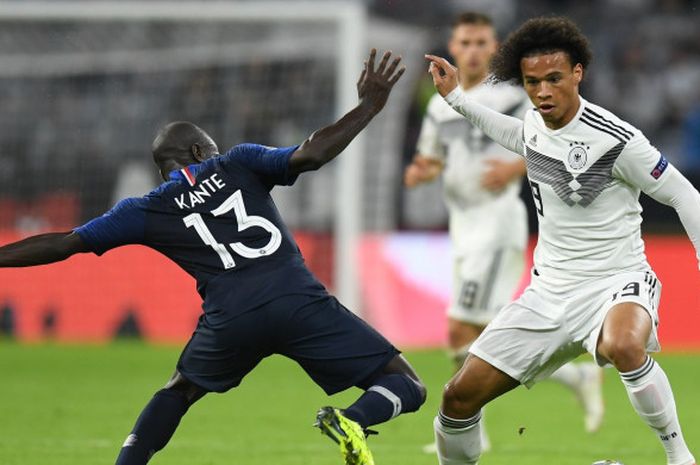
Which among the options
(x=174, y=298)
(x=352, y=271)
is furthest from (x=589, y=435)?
(x=174, y=298)

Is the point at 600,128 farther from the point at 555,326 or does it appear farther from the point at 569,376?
the point at 569,376

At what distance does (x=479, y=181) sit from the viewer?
8844 mm

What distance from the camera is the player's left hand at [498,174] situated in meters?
8.70

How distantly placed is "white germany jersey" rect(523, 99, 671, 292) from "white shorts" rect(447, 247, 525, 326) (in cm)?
271

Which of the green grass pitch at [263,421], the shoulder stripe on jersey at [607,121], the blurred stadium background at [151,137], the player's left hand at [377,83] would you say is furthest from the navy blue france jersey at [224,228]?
the blurred stadium background at [151,137]

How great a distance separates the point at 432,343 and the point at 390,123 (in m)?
3.17

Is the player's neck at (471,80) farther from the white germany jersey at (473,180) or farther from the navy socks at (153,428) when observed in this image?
the navy socks at (153,428)

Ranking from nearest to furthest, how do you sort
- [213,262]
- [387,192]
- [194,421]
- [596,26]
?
[213,262], [194,421], [387,192], [596,26]

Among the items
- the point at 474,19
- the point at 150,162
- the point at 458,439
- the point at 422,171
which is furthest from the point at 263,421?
the point at 150,162

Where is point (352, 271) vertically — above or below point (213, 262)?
below

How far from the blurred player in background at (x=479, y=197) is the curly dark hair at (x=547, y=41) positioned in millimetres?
2535

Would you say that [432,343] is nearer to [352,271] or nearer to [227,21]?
[352,271]

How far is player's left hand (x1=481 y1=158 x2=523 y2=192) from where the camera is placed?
8.70 meters

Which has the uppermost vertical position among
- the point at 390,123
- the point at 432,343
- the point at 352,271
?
the point at 390,123
